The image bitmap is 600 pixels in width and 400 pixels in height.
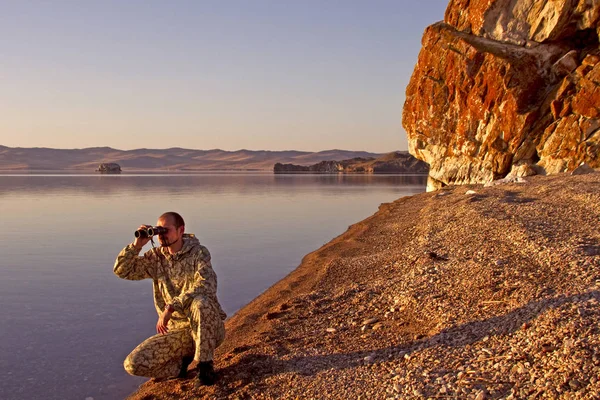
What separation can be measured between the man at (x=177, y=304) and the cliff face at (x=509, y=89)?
59.8 feet

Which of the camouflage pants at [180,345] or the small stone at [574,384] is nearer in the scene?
the small stone at [574,384]

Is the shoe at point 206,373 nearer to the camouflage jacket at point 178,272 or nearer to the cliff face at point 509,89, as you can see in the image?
the camouflage jacket at point 178,272

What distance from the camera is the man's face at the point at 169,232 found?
5.31 metres

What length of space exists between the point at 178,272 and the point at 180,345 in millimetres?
773

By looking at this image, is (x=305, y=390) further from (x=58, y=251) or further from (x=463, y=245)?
(x=58, y=251)

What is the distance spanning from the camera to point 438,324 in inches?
237

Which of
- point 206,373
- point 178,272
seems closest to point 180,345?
point 206,373

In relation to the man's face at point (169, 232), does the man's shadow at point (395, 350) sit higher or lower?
lower

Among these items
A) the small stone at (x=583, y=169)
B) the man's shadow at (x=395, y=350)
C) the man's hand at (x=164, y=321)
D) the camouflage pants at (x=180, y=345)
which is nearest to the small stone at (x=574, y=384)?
the man's shadow at (x=395, y=350)

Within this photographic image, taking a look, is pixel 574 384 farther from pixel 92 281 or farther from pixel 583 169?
pixel 583 169

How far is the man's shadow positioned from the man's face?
4.99 feet

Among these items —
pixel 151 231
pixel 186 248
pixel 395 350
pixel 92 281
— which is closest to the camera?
pixel 151 231

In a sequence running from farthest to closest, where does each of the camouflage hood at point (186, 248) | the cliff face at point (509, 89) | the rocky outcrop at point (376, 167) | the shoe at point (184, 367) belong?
the rocky outcrop at point (376, 167), the cliff face at point (509, 89), the shoe at point (184, 367), the camouflage hood at point (186, 248)

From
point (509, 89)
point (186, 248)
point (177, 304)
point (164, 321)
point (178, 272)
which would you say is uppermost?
point (509, 89)
